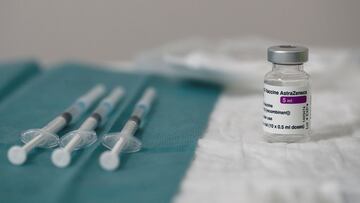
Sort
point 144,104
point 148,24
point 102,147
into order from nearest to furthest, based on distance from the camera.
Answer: point 102,147, point 144,104, point 148,24

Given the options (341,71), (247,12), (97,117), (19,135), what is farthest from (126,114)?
(247,12)

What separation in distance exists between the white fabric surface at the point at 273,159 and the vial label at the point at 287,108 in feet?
0.09

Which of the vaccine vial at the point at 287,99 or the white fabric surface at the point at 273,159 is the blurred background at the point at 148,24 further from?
the vaccine vial at the point at 287,99

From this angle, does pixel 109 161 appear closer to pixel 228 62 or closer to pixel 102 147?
pixel 102 147

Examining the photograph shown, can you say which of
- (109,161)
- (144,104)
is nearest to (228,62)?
(144,104)

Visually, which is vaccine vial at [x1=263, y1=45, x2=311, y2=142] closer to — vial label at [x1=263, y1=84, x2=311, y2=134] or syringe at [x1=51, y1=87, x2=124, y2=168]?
vial label at [x1=263, y1=84, x2=311, y2=134]

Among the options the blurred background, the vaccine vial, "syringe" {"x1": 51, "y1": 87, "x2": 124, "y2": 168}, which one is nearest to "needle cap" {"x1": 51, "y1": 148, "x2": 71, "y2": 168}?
"syringe" {"x1": 51, "y1": 87, "x2": 124, "y2": 168}

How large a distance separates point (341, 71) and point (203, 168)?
68cm

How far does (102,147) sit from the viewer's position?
89 cm

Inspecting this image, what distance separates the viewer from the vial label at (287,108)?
0.86m

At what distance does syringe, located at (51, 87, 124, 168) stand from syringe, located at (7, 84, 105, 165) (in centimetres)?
3

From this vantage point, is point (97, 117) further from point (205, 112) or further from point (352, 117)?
point (352, 117)

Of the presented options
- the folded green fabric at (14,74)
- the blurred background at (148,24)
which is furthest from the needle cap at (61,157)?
the blurred background at (148,24)

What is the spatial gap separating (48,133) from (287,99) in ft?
1.16
